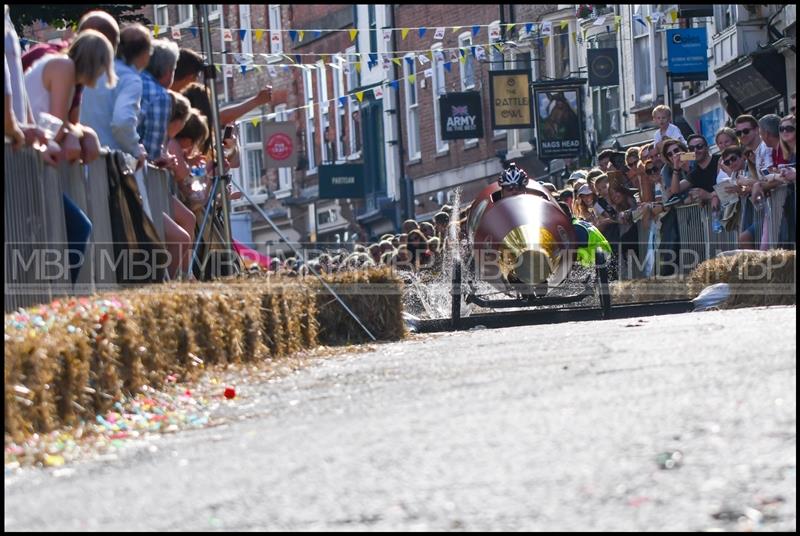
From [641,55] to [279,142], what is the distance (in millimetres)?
19626

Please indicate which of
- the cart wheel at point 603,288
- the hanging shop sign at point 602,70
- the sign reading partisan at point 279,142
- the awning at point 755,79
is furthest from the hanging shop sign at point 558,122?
the cart wheel at point 603,288

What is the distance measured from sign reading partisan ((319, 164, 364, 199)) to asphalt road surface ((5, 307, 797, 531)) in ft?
166

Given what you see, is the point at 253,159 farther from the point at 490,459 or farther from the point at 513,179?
the point at 490,459

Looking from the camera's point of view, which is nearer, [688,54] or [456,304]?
[456,304]

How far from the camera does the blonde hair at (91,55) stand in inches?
425

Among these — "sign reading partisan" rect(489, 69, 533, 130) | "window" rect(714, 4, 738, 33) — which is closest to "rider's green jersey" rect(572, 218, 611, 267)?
"window" rect(714, 4, 738, 33)

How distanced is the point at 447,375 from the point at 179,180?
518 cm

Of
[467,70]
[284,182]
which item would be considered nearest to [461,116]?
[467,70]

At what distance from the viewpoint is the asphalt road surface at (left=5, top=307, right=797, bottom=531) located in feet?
18.3

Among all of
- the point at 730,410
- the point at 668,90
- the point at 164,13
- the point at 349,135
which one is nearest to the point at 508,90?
the point at 668,90

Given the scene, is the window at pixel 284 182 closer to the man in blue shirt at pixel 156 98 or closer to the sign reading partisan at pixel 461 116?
the sign reading partisan at pixel 461 116

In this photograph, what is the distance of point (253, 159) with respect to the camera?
70375 mm

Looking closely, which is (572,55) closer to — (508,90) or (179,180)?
(508,90)

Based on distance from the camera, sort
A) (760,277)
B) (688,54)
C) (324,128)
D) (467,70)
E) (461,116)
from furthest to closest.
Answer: (324,128)
(467,70)
(461,116)
(688,54)
(760,277)
